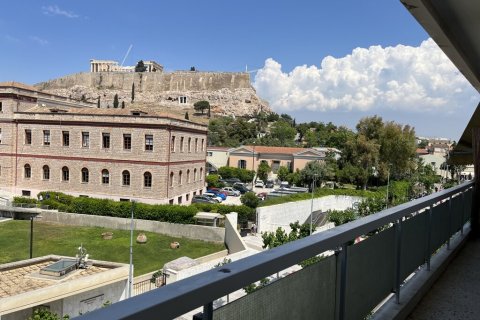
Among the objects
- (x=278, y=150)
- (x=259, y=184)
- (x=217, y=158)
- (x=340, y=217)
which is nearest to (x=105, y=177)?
(x=340, y=217)

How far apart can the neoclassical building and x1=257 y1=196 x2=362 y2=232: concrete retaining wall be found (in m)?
9.16

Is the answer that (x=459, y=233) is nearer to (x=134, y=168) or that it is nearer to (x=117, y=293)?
(x=117, y=293)

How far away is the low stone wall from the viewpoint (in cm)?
2991

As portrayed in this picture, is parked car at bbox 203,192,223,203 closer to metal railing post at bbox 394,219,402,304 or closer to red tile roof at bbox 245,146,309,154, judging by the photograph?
red tile roof at bbox 245,146,309,154

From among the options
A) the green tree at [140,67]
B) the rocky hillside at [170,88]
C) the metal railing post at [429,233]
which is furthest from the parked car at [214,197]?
the green tree at [140,67]

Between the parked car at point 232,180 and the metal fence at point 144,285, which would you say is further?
the parked car at point 232,180

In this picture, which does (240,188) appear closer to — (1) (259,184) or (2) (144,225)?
(1) (259,184)

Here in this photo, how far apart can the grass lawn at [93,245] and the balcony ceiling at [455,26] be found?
20061 mm

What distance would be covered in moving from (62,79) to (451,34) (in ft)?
507

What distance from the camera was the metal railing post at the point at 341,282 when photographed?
7.98 ft

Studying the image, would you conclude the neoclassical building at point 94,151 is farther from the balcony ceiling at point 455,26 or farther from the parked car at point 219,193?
the balcony ceiling at point 455,26

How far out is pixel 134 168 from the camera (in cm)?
3638

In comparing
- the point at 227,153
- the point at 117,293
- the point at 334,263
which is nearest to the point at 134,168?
the point at 117,293

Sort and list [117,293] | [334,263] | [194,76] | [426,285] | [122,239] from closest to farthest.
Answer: [334,263], [426,285], [117,293], [122,239], [194,76]
